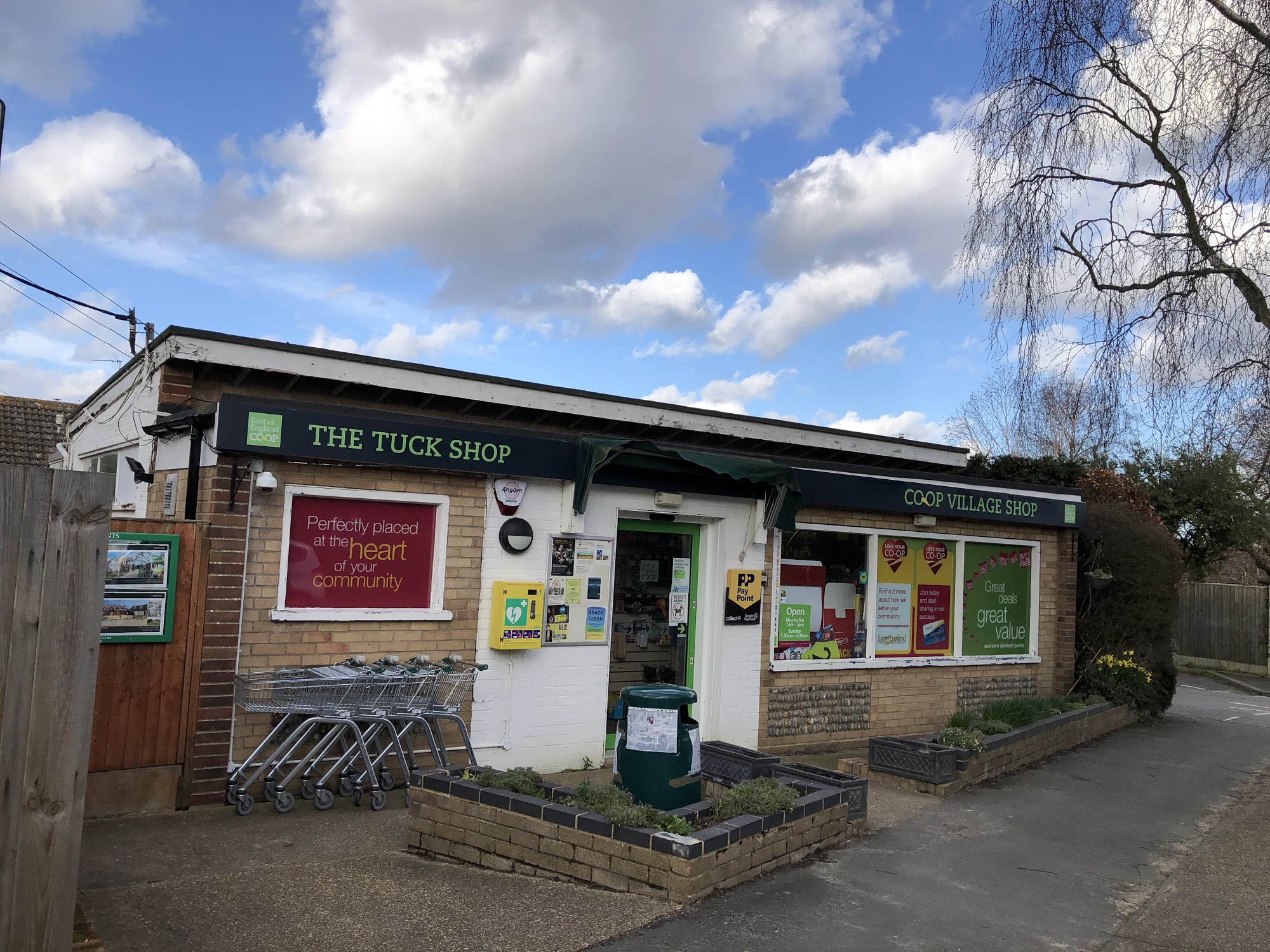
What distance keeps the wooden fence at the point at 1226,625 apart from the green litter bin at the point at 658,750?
2073 cm

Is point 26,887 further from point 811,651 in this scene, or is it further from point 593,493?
point 811,651

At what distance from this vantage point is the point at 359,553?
7.57 m

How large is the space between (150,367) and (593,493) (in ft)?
14.5

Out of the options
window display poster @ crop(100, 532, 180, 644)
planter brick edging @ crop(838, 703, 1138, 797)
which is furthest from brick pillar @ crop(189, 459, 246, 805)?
planter brick edging @ crop(838, 703, 1138, 797)

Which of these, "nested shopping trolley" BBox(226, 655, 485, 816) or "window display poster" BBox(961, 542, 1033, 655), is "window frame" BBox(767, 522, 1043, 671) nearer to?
"window display poster" BBox(961, 542, 1033, 655)

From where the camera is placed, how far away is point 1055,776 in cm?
931

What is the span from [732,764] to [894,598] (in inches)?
164

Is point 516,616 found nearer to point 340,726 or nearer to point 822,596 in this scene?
point 340,726

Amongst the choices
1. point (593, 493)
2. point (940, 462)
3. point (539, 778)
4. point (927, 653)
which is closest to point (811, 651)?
point (927, 653)

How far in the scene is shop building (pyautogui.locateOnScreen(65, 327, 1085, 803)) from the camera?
7.13 metres

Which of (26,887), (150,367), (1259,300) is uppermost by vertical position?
(1259,300)

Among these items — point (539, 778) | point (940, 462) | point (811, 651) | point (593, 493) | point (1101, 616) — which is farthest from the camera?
point (940, 462)

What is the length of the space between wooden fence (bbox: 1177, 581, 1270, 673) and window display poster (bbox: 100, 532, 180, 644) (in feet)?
74.8

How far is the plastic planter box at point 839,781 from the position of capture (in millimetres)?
7051
